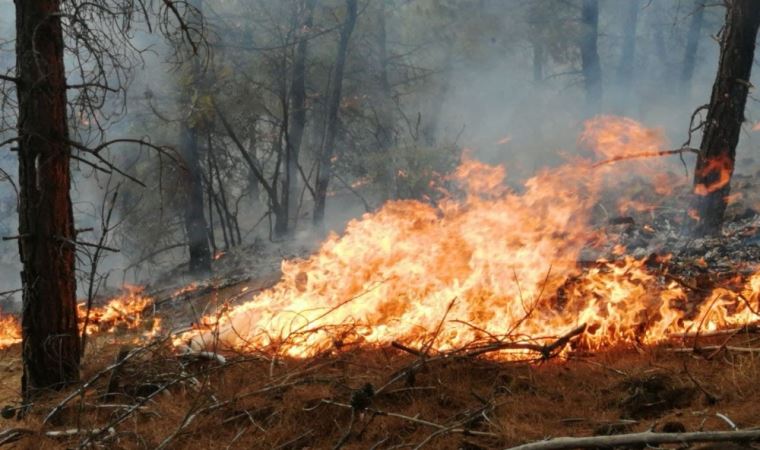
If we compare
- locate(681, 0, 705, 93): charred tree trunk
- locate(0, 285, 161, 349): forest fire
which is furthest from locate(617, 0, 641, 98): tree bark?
locate(0, 285, 161, 349): forest fire

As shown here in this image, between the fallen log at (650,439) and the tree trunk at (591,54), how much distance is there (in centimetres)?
2047

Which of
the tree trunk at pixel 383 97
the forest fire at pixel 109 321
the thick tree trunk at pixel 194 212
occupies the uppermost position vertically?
the tree trunk at pixel 383 97

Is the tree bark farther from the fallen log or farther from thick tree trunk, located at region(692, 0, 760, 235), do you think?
the fallen log

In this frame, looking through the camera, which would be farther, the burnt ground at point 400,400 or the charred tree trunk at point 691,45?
the charred tree trunk at point 691,45

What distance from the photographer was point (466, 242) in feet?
26.9

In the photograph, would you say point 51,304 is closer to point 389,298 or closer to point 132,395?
point 132,395

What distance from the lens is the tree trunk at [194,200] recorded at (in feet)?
52.1

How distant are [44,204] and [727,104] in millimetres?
8926

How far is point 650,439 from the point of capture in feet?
10.1

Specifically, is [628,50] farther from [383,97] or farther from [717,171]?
[717,171]

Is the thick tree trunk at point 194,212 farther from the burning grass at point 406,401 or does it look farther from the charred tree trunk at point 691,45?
the charred tree trunk at point 691,45

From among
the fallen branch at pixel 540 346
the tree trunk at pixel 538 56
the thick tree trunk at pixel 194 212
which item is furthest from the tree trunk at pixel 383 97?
the fallen branch at pixel 540 346

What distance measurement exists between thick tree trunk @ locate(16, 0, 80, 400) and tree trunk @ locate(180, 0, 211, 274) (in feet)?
32.6

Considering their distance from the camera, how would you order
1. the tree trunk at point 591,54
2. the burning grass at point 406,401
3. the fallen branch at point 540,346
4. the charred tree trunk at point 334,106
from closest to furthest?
1. the burning grass at point 406,401
2. the fallen branch at point 540,346
3. the charred tree trunk at point 334,106
4. the tree trunk at point 591,54
